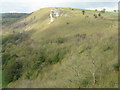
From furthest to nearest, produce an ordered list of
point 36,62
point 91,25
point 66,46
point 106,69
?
point 91,25 → point 66,46 → point 36,62 → point 106,69

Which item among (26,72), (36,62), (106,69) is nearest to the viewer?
(106,69)

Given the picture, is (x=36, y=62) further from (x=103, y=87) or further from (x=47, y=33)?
(x=103, y=87)

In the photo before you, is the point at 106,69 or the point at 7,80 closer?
the point at 106,69

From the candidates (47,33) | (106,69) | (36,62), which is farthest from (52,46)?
(106,69)

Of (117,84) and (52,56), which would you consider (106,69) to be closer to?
(117,84)

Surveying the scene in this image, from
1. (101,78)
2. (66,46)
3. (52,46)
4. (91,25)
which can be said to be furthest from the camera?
(91,25)

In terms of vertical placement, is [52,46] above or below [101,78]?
below

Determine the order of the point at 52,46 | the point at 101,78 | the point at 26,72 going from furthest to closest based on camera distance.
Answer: the point at 52,46, the point at 26,72, the point at 101,78

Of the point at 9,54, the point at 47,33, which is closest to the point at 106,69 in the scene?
the point at 9,54

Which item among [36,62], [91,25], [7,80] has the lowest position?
[7,80]
